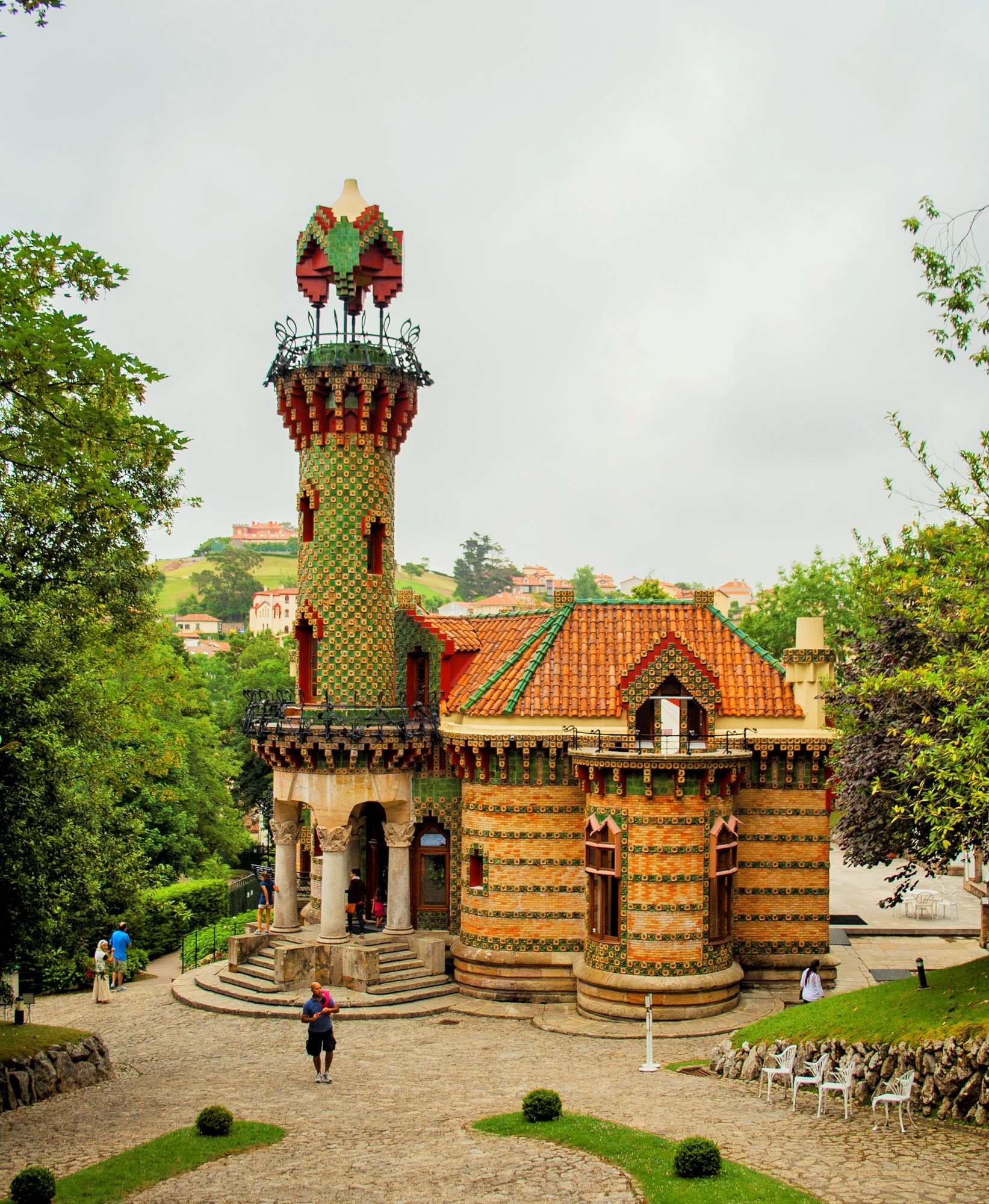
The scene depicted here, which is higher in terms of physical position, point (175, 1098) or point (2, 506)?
point (2, 506)

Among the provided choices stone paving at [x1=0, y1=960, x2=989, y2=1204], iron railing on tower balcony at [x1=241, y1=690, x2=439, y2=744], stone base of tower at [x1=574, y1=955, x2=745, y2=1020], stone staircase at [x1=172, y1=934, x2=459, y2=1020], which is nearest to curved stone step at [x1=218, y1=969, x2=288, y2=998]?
stone staircase at [x1=172, y1=934, x2=459, y2=1020]

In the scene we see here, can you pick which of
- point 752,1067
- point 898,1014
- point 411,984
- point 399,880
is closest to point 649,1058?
point 752,1067

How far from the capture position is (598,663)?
95.5 feet

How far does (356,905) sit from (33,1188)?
15.7 m

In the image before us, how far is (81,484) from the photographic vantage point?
50.3ft

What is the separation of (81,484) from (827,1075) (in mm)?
13887

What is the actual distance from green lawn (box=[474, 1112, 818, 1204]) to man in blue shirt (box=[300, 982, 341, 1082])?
377 centimetres

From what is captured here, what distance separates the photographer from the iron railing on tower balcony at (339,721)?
28.6 m

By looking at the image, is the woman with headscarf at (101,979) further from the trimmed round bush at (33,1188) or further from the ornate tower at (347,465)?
the trimmed round bush at (33,1188)

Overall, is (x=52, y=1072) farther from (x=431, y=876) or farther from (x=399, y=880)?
(x=431, y=876)

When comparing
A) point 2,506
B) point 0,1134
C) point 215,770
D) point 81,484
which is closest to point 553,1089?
point 0,1134

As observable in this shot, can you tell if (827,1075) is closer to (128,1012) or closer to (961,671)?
(961,671)

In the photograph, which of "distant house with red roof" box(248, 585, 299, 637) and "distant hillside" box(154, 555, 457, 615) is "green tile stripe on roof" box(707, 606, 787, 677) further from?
"distant hillside" box(154, 555, 457, 615)

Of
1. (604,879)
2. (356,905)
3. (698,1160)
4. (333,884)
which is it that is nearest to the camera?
(698,1160)
